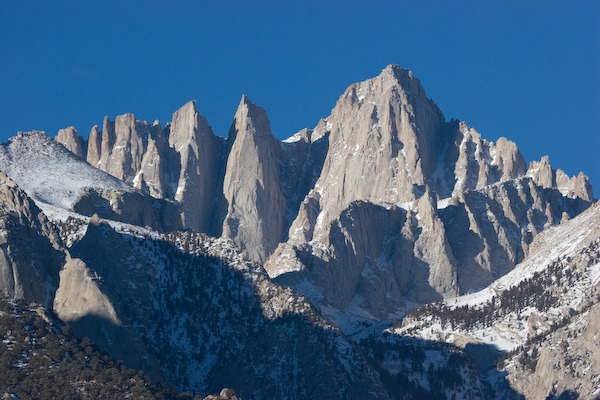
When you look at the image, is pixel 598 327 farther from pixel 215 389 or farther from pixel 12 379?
pixel 12 379

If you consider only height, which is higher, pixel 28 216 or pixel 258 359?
pixel 28 216

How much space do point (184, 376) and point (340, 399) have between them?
2162 cm

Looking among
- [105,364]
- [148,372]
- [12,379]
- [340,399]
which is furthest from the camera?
[340,399]

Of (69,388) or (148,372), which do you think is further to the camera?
(148,372)

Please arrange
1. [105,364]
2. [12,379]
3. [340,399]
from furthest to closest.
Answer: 1. [340,399]
2. [105,364]
3. [12,379]

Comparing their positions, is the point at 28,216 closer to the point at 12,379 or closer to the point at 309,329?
the point at 309,329

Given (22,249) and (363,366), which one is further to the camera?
(363,366)

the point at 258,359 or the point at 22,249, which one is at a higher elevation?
the point at 22,249

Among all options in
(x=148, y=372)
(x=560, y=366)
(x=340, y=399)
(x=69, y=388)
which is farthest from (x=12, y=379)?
(x=560, y=366)

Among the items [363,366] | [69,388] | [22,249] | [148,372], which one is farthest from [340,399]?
[69,388]

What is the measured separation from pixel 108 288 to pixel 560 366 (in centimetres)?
6314

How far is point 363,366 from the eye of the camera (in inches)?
7815

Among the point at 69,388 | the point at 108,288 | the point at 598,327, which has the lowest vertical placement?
the point at 69,388

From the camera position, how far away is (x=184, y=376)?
192625 millimetres
